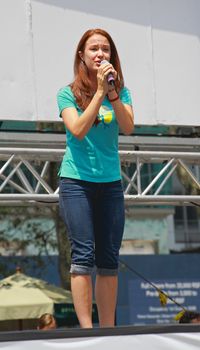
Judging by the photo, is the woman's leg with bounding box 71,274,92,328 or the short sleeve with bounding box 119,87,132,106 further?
the short sleeve with bounding box 119,87,132,106

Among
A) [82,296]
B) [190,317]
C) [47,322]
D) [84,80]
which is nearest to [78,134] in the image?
[84,80]

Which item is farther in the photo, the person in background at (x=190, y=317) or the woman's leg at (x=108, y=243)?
the person in background at (x=190, y=317)

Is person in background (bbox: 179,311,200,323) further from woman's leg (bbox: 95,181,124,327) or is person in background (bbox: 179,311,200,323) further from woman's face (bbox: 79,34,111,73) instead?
woman's face (bbox: 79,34,111,73)

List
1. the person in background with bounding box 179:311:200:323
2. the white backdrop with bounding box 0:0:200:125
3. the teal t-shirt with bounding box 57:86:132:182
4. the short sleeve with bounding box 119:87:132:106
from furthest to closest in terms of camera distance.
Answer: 1. the person in background with bounding box 179:311:200:323
2. the white backdrop with bounding box 0:0:200:125
3. the short sleeve with bounding box 119:87:132:106
4. the teal t-shirt with bounding box 57:86:132:182

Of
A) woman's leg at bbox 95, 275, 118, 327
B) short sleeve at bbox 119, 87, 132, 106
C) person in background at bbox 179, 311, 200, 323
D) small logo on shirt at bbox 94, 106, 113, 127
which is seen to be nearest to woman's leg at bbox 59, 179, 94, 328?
woman's leg at bbox 95, 275, 118, 327

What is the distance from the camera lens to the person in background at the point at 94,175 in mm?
3154

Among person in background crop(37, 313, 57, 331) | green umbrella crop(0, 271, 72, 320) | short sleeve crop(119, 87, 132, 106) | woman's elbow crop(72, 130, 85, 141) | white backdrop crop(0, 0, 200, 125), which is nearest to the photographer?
woman's elbow crop(72, 130, 85, 141)

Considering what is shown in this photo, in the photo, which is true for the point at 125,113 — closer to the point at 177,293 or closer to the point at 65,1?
the point at 65,1

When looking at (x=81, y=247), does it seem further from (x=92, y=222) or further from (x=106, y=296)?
(x=106, y=296)

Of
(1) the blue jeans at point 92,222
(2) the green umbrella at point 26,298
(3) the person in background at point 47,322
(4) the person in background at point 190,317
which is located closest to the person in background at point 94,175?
(1) the blue jeans at point 92,222

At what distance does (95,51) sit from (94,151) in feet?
1.37

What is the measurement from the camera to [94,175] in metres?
3.22

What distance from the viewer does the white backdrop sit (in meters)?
5.71

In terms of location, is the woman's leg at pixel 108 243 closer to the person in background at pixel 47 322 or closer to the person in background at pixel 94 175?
the person in background at pixel 94 175
